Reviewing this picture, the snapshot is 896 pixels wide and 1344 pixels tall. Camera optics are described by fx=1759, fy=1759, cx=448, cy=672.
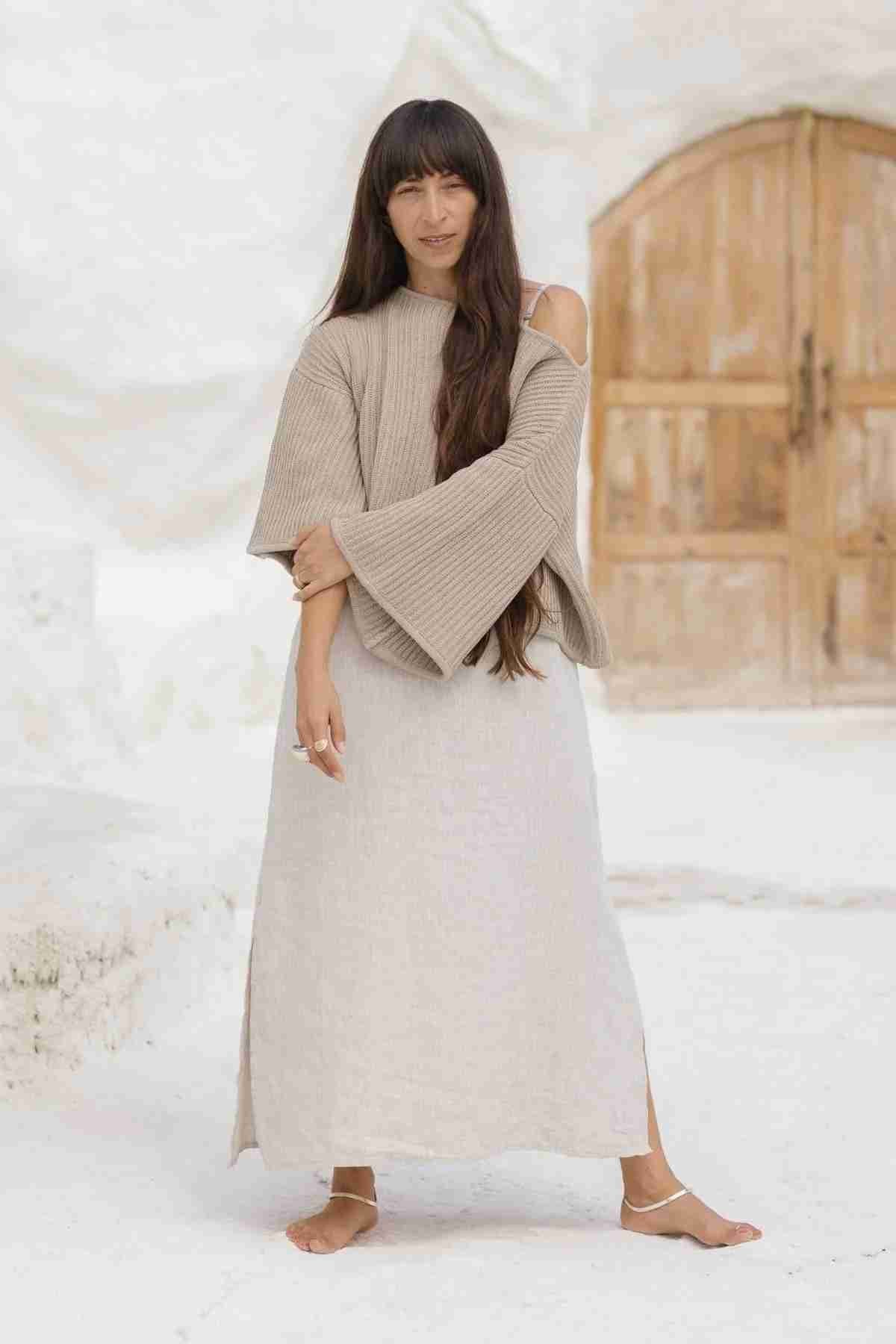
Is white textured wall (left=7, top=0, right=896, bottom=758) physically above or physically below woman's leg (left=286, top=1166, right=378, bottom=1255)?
above

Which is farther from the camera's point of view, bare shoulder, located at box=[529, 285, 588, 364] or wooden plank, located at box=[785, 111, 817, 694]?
wooden plank, located at box=[785, 111, 817, 694]

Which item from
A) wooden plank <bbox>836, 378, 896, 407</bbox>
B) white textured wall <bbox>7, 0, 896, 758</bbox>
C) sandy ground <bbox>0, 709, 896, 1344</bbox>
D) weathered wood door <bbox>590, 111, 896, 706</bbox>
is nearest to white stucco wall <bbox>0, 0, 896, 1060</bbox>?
white textured wall <bbox>7, 0, 896, 758</bbox>

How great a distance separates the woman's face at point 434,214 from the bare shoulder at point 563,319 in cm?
11

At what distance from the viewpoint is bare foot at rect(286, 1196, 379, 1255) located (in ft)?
6.50

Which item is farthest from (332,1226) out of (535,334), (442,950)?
(535,334)

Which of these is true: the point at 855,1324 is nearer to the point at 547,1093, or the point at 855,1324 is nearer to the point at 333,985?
the point at 547,1093

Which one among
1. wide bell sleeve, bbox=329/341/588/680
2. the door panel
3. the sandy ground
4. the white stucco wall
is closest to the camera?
the sandy ground

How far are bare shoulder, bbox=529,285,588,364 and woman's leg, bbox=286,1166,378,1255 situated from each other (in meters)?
0.98

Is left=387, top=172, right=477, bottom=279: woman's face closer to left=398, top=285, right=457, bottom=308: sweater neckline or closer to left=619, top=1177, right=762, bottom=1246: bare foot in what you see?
left=398, top=285, right=457, bottom=308: sweater neckline

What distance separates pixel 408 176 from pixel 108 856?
5.02 feet

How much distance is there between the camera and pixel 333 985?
6.39ft

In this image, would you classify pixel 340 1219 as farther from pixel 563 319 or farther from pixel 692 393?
pixel 692 393

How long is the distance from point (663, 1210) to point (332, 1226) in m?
0.38

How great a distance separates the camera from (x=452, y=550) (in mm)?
1903
